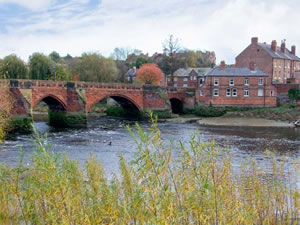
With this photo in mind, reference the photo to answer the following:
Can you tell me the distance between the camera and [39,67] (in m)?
61.0

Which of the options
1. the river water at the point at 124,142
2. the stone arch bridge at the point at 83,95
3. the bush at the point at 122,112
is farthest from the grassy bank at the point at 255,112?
the bush at the point at 122,112

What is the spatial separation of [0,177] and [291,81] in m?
60.6

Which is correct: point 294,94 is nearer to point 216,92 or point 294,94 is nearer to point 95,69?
point 216,92

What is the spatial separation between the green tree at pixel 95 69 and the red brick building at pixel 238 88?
19.9 m

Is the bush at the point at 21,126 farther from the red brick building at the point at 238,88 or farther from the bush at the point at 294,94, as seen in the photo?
the bush at the point at 294,94

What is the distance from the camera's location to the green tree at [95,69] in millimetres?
65688

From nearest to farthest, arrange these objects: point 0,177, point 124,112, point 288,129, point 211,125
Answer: point 0,177, point 288,129, point 211,125, point 124,112

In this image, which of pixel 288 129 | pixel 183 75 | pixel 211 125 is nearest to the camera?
pixel 288 129

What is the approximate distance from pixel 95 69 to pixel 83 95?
73.5 ft

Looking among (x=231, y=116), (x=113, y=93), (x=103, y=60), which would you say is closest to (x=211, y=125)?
(x=231, y=116)

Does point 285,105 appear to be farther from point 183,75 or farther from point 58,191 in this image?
point 58,191

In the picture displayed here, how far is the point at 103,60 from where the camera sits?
6706 centimetres

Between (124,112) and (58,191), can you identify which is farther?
(124,112)

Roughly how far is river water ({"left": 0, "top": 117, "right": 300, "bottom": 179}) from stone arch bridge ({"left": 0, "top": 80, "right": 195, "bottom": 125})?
3634 mm
